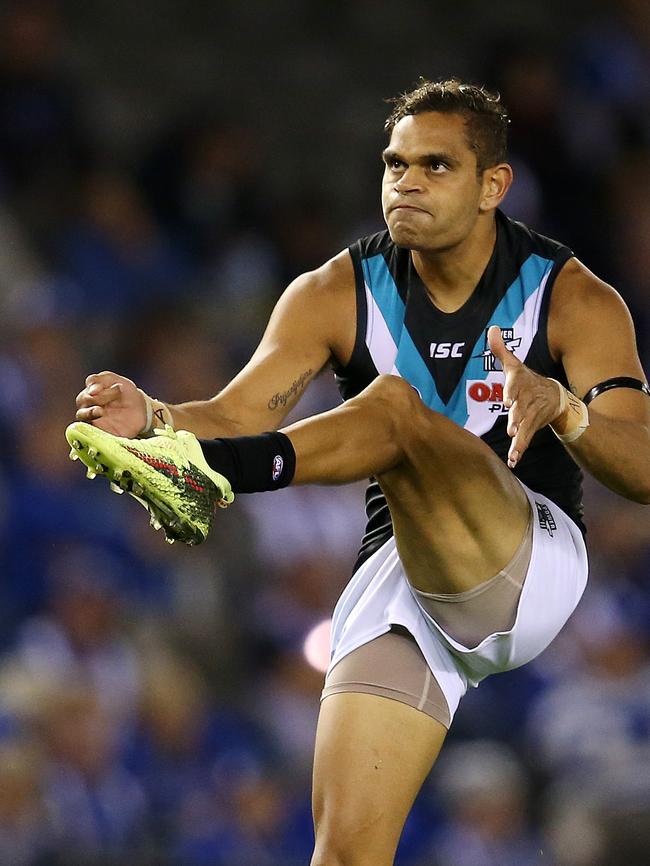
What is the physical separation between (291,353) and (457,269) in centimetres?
53

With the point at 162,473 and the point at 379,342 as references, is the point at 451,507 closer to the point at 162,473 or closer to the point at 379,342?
the point at 379,342

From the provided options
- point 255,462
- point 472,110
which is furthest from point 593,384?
point 255,462

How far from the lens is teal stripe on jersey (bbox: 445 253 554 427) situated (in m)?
3.89

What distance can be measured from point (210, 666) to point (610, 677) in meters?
1.84

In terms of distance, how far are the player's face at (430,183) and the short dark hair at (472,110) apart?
0.03 meters

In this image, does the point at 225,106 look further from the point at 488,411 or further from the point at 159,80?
the point at 488,411

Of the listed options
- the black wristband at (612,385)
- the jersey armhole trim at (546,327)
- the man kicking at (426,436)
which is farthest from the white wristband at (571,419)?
the jersey armhole trim at (546,327)

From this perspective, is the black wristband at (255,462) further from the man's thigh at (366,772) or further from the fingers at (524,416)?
the man's thigh at (366,772)

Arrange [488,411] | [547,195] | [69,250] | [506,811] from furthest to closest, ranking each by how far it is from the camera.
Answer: [547,195] < [69,250] < [506,811] < [488,411]

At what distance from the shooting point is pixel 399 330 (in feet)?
13.1

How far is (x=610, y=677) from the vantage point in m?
6.52

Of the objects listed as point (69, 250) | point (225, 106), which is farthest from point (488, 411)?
point (225, 106)

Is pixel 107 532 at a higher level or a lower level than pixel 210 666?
higher

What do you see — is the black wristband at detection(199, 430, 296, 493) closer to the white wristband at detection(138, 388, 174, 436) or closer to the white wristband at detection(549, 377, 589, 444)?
the white wristband at detection(138, 388, 174, 436)
